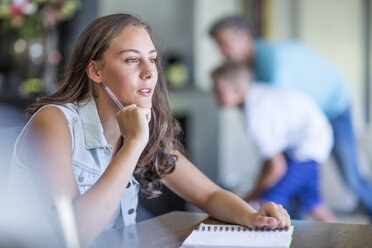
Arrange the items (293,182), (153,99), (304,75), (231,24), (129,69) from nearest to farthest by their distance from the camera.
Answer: (129,69) < (153,99) < (293,182) < (231,24) < (304,75)

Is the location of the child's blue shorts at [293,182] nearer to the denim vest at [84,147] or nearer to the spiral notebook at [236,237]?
the spiral notebook at [236,237]

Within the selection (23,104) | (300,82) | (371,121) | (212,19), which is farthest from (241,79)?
(371,121)

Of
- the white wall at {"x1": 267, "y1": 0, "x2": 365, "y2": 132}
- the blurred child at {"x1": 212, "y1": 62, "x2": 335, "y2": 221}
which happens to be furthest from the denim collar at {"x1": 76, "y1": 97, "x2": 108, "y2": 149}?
the white wall at {"x1": 267, "y1": 0, "x2": 365, "y2": 132}

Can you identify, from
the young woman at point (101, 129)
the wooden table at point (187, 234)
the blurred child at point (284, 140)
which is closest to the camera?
the young woman at point (101, 129)

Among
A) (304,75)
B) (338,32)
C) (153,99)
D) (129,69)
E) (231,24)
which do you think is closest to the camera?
(129,69)

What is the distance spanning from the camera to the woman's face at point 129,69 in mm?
1150

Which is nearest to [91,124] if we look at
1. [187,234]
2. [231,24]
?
[187,234]

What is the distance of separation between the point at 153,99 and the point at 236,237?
35 cm

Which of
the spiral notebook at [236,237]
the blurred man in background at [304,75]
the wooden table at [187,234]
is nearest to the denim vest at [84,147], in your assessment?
the wooden table at [187,234]

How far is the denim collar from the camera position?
3.93 feet

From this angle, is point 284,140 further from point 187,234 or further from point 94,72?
point 94,72

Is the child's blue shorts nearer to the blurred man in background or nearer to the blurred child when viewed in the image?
the blurred child

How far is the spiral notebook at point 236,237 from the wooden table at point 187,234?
0.02m

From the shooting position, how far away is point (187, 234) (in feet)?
4.02
